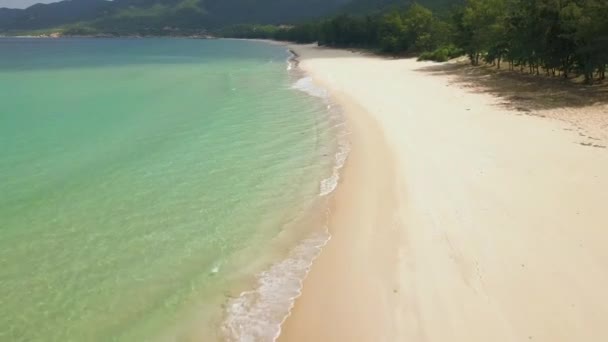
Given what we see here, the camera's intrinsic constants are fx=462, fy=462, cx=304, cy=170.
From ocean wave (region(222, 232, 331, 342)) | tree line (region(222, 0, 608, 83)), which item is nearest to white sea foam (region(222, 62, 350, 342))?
ocean wave (region(222, 232, 331, 342))

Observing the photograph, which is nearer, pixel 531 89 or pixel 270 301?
pixel 270 301

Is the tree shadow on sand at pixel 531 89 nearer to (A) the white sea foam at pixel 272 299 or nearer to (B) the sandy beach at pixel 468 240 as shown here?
(B) the sandy beach at pixel 468 240

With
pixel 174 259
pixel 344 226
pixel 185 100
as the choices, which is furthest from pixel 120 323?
pixel 185 100

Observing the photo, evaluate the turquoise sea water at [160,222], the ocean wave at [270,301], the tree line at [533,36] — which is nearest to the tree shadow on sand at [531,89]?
→ the tree line at [533,36]

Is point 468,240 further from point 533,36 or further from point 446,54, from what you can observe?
point 446,54

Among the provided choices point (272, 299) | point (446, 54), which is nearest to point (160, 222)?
point (272, 299)
